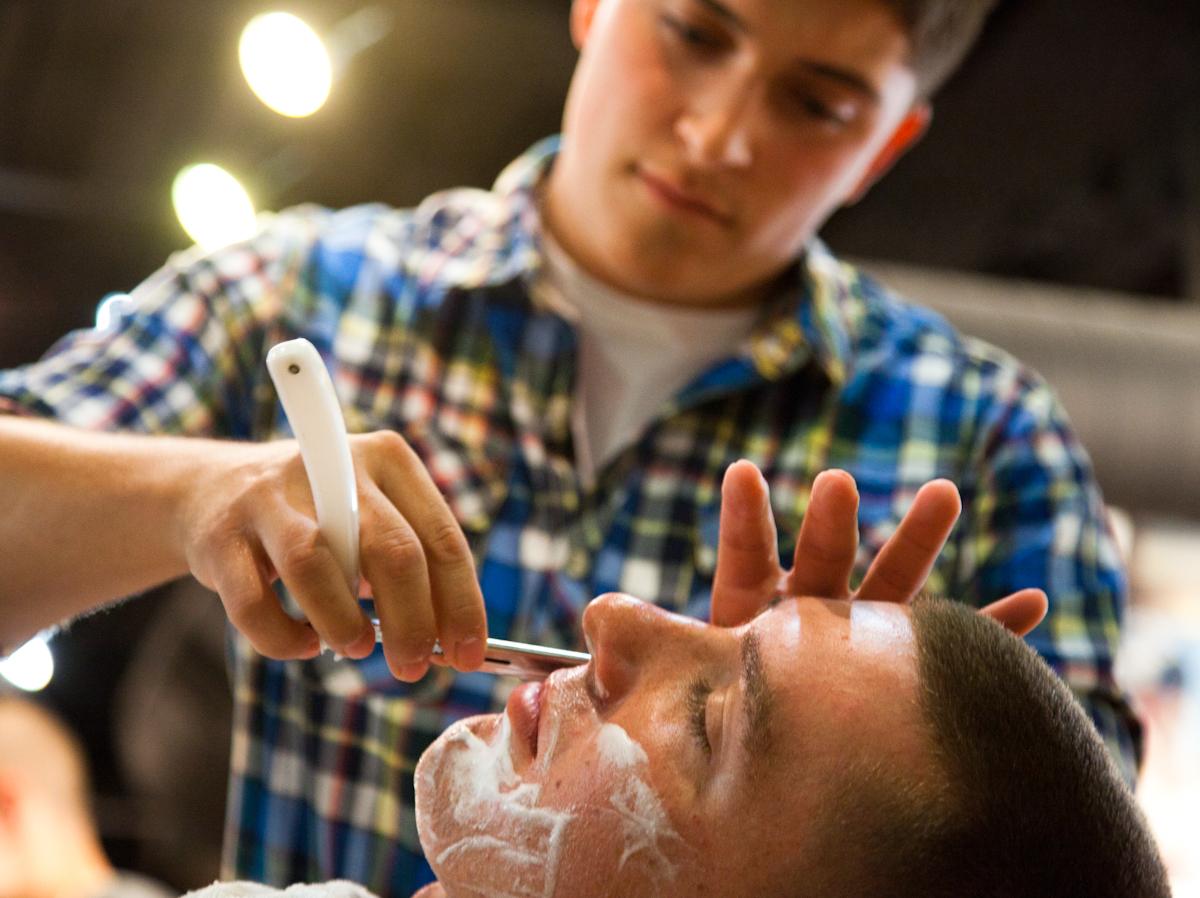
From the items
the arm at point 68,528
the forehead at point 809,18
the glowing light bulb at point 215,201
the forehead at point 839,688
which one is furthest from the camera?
the glowing light bulb at point 215,201

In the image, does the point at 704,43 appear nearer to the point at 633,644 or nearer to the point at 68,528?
the point at 633,644

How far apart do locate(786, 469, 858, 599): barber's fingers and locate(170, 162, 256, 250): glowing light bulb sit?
11.0ft

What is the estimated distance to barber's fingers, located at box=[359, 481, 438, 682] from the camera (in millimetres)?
1001

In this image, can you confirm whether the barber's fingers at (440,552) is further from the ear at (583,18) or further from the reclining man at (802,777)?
the ear at (583,18)

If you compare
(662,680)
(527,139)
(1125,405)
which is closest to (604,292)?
(662,680)

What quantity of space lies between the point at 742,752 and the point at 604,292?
100 cm

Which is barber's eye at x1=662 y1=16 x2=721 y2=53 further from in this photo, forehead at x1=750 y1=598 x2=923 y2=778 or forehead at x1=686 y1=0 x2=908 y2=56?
forehead at x1=750 y1=598 x2=923 y2=778

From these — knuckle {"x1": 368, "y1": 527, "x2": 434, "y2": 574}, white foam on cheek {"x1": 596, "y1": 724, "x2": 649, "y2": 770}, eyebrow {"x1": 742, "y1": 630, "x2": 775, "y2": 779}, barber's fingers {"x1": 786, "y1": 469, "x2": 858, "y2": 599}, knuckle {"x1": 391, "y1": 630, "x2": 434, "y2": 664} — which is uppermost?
knuckle {"x1": 368, "y1": 527, "x2": 434, "y2": 574}

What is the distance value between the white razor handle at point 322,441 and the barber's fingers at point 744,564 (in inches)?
16.8

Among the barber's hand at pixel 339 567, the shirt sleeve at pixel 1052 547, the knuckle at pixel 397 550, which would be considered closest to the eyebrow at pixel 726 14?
the shirt sleeve at pixel 1052 547

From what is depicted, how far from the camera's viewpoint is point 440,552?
3.44ft

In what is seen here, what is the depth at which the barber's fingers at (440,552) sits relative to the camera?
1.04m

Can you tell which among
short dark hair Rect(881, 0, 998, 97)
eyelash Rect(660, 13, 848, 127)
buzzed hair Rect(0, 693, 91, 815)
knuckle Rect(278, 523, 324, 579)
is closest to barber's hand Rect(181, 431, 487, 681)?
knuckle Rect(278, 523, 324, 579)

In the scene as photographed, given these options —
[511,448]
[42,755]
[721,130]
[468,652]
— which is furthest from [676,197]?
[42,755]
